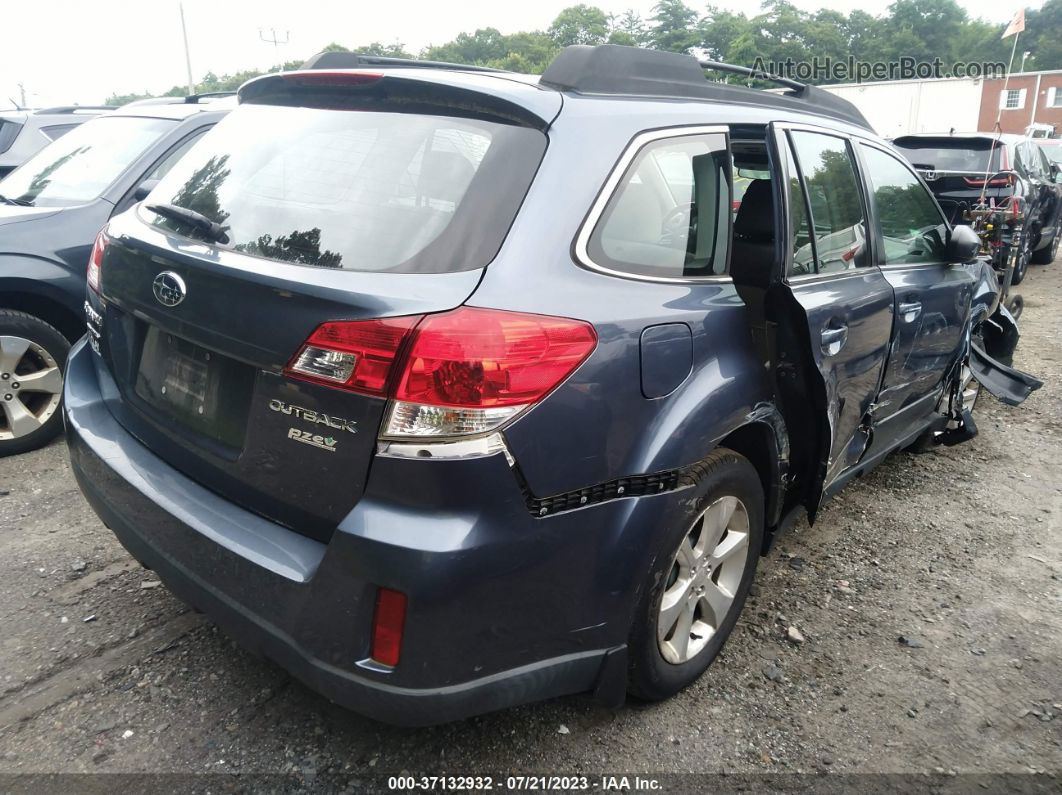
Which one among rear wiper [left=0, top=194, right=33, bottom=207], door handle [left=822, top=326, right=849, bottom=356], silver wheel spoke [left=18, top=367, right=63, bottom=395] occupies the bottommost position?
silver wheel spoke [left=18, top=367, right=63, bottom=395]

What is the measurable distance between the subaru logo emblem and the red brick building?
184 feet

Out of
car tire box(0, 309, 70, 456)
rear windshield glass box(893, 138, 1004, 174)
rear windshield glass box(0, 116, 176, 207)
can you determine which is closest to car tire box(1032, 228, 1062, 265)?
rear windshield glass box(893, 138, 1004, 174)

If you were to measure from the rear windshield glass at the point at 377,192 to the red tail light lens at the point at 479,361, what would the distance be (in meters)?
0.16

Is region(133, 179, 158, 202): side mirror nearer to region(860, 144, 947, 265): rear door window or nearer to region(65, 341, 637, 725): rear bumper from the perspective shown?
region(65, 341, 637, 725): rear bumper

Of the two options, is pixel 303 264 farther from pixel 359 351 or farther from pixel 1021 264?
pixel 1021 264

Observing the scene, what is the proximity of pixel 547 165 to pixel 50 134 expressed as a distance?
27.7 feet

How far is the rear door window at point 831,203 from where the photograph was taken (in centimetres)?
288

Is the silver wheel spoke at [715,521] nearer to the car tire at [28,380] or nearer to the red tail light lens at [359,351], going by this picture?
the red tail light lens at [359,351]

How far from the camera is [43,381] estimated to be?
13.9 feet

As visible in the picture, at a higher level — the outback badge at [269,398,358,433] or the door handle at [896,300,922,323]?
the outback badge at [269,398,358,433]

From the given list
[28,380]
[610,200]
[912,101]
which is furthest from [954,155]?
[912,101]

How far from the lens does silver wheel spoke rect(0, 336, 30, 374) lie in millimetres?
4090

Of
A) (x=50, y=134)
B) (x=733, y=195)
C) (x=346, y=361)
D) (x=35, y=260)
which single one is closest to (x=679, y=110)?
(x=733, y=195)

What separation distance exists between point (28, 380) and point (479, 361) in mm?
3511
